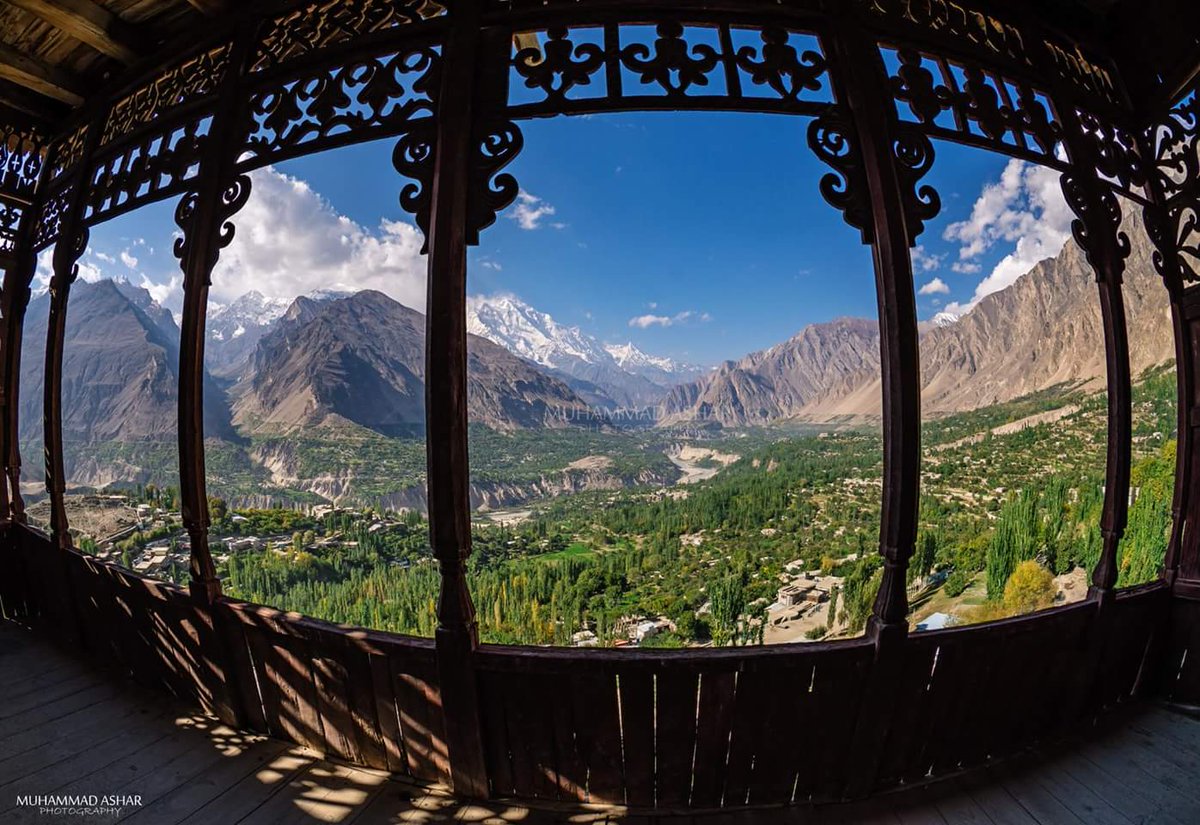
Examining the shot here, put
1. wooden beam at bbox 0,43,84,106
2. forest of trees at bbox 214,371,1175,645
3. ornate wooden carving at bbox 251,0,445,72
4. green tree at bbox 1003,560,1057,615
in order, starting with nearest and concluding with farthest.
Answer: ornate wooden carving at bbox 251,0,445,72 → wooden beam at bbox 0,43,84,106 → green tree at bbox 1003,560,1057,615 → forest of trees at bbox 214,371,1175,645

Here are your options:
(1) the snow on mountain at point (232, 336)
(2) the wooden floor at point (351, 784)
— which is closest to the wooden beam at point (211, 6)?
(2) the wooden floor at point (351, 784)

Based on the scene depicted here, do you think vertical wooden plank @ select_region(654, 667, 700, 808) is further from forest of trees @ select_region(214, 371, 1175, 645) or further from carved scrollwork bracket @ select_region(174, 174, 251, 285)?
forest of trees @ select_region(214, 371, 1175, 645)

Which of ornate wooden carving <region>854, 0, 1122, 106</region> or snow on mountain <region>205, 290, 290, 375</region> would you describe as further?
snow on mountain <region>205, 290, 290, 375</region>

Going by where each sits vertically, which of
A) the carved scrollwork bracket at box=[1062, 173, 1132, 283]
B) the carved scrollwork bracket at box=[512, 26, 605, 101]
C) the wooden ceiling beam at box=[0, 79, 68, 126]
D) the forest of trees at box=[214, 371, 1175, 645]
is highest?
the wooden ceiling beam at box=[0, 79, 68, 126]

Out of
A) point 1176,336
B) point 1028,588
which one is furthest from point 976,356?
point 1176,336

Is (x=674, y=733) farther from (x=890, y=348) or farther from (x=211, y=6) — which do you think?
(x=211, y=6)

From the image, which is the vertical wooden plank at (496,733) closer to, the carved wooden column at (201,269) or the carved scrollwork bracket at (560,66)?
the carved wooden column at (201,269)

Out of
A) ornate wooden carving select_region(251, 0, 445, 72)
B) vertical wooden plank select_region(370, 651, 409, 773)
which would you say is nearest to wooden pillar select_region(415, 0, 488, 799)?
vertical wooden plank select_region(370, 651, 409, 773)
